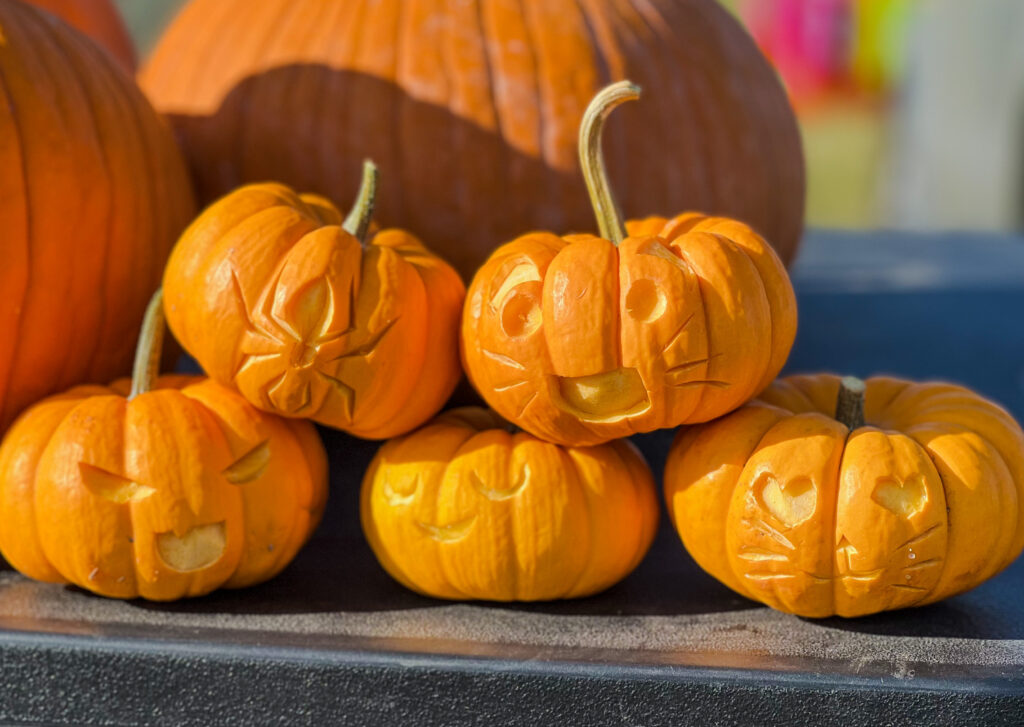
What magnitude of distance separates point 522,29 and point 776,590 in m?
0.85

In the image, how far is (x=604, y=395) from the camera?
1.12 m

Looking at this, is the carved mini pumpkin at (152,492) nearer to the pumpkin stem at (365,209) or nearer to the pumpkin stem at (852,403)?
the pumpkin stem at (365,209)

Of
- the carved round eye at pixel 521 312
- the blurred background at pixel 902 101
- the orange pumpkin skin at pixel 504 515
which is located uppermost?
the carved round eye at pixel 521 312

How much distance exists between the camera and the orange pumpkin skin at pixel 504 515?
1.15 meters

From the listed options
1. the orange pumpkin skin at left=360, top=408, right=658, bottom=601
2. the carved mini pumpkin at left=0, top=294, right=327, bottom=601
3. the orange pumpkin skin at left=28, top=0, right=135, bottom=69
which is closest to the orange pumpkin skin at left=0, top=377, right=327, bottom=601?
the carved mini pumpkin at left=0, top=294, right=327, bottom=601

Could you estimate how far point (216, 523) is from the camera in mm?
1178

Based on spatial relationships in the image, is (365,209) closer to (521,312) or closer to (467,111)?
(521,312)

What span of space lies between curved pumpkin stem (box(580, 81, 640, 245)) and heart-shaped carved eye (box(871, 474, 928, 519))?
1.13ft

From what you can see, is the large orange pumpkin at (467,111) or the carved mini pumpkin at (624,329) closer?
the carved mini pumpkin at (624,329)

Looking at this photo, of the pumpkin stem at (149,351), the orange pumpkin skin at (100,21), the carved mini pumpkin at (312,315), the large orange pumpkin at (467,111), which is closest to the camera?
the carved mini pumpkin at (312,315)

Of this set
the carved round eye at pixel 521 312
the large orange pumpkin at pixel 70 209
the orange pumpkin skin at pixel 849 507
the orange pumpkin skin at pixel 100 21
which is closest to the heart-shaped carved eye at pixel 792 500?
the orange pumpkin skin at pixel 849 507

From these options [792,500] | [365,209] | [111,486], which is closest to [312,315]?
[365,209]

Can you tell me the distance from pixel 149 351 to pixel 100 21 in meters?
1.09

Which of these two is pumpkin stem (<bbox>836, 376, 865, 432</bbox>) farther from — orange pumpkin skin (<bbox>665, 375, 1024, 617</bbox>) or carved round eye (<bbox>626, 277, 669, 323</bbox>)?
carved round eye (<bbox>626, 277, 669, 323</bbox>)
